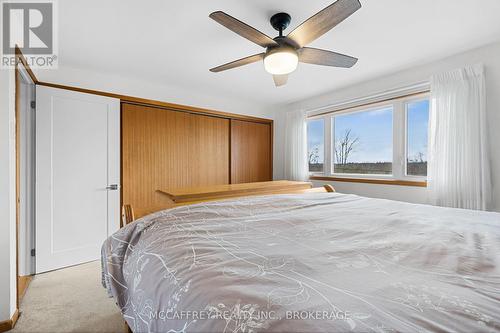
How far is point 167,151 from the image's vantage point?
3.28 metres

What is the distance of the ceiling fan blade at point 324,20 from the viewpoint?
127 cm

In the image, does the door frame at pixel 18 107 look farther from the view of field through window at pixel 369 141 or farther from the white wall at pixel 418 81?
the view of field through window at pixel 369 141

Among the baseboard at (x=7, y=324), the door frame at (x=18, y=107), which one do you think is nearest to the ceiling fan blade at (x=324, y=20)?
the door frame at (x=18, y=107)

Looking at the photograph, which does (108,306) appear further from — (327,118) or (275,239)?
(327,118)

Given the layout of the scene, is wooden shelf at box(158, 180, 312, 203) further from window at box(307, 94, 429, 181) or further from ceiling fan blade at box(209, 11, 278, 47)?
window at box(307, 94, 429, 181)

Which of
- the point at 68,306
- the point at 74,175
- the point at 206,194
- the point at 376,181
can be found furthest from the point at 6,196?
the point at 376,181

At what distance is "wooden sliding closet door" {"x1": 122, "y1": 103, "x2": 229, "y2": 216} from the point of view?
2996mm

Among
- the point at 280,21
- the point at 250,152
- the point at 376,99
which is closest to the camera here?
the point at 280,21

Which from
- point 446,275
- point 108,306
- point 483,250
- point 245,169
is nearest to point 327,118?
point 245,169

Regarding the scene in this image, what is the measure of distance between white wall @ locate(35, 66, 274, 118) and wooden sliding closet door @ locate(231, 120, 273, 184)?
265 mm

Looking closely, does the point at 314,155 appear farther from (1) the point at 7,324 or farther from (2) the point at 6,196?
(1) the point at 7,324

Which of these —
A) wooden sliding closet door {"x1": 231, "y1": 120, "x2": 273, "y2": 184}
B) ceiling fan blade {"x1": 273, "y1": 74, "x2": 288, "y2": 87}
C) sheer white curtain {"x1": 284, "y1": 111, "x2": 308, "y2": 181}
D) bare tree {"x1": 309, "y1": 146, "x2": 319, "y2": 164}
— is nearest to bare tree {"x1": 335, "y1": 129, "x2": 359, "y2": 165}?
bare tree {"x1": 309, "y1": 146, "x2": 319, "y2": 164}

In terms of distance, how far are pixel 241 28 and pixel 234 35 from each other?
562 mm

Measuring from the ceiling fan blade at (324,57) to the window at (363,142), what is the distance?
158cm
